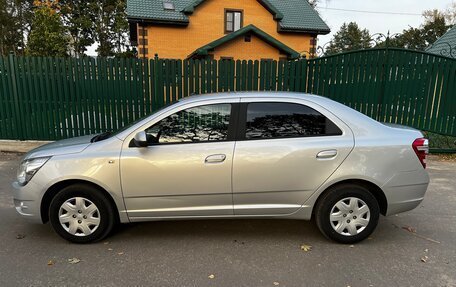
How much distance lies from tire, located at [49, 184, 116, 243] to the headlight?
348mm

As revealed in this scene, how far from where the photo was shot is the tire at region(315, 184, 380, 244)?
11.7 ft

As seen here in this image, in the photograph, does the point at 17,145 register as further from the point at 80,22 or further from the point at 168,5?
the point at 80,22

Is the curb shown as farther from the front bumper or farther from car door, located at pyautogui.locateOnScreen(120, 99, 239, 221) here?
car door, located at pyautogui.locateOnScreen(120, 99, 239, 221)

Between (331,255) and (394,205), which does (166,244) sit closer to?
(331,255)

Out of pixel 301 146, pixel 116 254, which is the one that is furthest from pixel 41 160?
pixel 301 146

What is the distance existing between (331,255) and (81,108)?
658 centimetres

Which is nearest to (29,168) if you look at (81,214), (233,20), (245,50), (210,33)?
(81,214)

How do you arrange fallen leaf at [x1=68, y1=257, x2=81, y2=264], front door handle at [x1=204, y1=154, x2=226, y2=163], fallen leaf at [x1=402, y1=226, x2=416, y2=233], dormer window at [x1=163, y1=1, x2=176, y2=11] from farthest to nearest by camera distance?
dormer window at [x1=163, y1=1, x2=176, y2=11], fallen leaf at [x1=402, y1=226, x2=416, y2=233], front door handle at [x1=204, y1=154, x2=226, y2=163], fallen leaf at [x1=68, y1=257, x2=81, y2=264]

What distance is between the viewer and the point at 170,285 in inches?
115

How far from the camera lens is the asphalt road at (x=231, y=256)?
302cm

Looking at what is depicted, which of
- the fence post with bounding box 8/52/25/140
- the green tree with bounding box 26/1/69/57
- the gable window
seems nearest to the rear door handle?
the fence post with bounding box 8/52/25/140

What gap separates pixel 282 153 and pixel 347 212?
95 cm

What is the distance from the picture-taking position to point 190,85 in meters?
7.94

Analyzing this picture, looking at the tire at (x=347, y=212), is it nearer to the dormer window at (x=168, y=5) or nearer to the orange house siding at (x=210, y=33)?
the orange house siding at (x=210, y=33)
